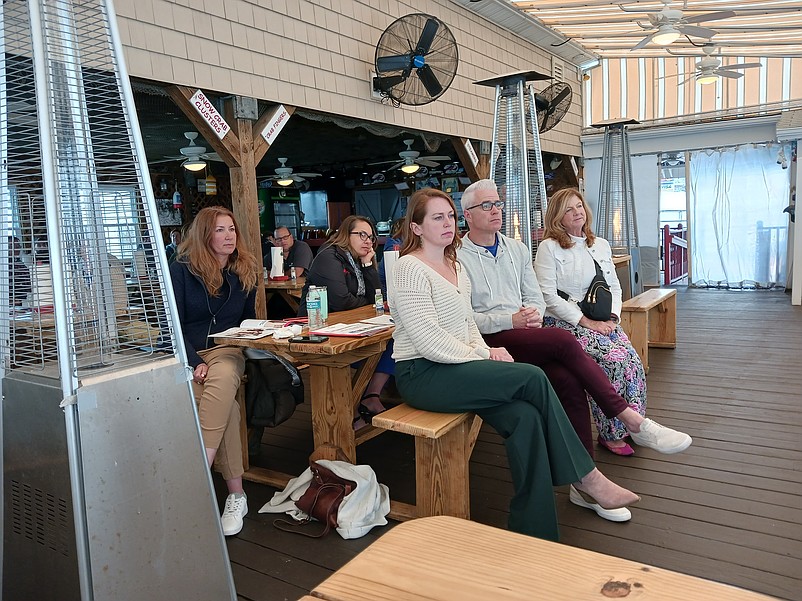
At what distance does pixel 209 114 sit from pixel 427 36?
2.24 metres

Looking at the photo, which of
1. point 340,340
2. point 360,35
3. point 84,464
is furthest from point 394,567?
point 360,35

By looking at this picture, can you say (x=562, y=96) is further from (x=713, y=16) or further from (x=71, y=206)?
(x=71, y=206)

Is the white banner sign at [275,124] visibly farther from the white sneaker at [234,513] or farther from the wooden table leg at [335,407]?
the white sneaker at [234,513]

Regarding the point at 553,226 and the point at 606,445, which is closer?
the point at 606,445

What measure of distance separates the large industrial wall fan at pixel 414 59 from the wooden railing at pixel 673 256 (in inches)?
270

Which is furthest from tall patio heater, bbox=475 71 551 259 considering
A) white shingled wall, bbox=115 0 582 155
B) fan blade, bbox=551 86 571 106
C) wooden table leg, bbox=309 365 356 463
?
fan blade, bbox=551 86 571 106

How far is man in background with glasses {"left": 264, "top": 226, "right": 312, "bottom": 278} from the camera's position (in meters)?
6.88

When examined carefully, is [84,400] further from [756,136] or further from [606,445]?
[756,136]

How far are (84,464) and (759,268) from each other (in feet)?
35.0

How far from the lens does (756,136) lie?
9.79 metres

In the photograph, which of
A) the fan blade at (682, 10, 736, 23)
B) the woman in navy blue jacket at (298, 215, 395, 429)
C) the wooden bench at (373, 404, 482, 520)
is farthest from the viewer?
the fan blade at (682, 10, 736, 23)

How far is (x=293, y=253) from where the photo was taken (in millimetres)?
7043

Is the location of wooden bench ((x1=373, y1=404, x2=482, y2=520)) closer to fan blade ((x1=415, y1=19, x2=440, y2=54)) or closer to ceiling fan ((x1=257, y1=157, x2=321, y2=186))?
fan blade ((x1=415, y1=19, x2=440, y2=54))

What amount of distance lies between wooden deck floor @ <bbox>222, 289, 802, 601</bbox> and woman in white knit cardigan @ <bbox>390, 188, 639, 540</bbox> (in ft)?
0.70
